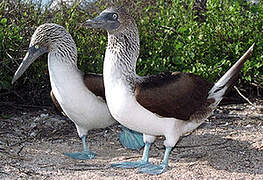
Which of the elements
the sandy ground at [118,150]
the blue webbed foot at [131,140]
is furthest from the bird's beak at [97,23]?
the blue webbed foot at [131,140]

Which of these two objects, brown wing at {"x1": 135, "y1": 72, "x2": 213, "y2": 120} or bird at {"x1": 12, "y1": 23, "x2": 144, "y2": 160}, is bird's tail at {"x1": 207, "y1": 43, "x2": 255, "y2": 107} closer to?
brown wing at {"x1": 135, "y1": 72, "x2": 213, "y2": 120}

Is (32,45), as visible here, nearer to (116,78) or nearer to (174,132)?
(116,78)

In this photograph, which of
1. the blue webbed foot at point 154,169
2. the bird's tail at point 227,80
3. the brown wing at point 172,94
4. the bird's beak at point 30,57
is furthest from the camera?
the bird's beak at point 30,57

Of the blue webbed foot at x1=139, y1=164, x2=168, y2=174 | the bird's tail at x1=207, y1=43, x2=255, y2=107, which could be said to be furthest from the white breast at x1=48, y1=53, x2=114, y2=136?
the bird's tail at x1=207, y1=43, x2=255, y2=107

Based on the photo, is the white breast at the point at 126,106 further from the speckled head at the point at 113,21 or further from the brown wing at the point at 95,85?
the brown wing at the point at 95,85

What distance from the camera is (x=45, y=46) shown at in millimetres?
4141

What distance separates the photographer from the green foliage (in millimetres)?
5219

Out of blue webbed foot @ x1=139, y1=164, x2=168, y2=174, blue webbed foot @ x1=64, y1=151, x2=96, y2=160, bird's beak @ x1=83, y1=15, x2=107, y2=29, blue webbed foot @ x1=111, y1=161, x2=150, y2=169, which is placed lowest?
blue webbed foot @ x1=64, y1=151, x2=96, y2=160

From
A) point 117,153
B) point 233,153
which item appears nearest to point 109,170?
point 117,153

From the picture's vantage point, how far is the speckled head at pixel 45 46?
410cm


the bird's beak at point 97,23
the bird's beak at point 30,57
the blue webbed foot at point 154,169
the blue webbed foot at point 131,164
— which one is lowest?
the blue webbed foot at point 131,164

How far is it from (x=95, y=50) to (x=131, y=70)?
1.84 metres

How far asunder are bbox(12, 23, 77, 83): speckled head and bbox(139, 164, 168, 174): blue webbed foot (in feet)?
4.20

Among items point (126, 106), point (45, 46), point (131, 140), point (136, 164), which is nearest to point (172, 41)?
point (131, 140)
